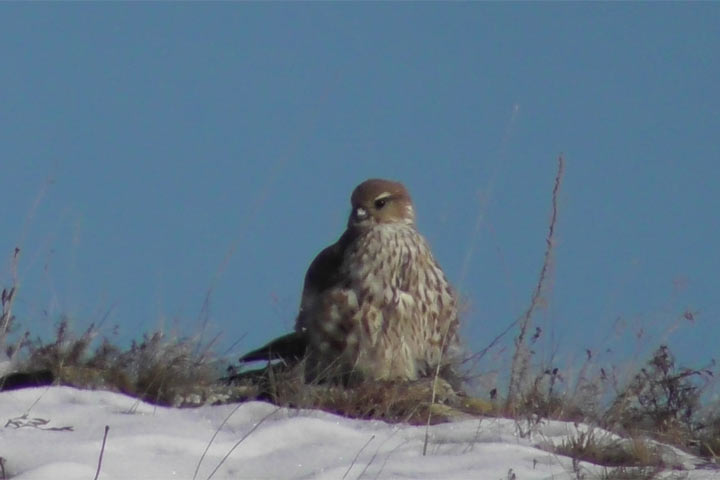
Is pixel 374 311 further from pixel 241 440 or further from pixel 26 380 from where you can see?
pixel 241 440

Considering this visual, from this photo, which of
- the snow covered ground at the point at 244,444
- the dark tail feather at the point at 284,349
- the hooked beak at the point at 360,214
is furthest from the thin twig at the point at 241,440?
the hooked beak at the point at 360,214

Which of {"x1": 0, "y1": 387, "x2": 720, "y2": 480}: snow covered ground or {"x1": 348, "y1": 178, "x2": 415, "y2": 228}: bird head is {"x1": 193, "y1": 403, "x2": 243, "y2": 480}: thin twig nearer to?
{"x1": 0, "y1": 387, "x2": 720, "y2": 480}: snow covered ground

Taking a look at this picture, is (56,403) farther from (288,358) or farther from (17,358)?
(288,358)

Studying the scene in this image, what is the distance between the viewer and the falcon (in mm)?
6199

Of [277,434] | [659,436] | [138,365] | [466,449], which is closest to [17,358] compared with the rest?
[138,365]

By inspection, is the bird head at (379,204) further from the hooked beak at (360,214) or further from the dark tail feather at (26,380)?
the dark tail feather at (26,380)

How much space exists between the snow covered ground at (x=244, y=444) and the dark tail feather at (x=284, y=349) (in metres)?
1.54

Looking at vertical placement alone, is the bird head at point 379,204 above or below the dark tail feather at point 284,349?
above

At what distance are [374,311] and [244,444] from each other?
1.92 m

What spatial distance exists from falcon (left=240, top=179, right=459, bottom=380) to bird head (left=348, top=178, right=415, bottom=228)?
0.03ft

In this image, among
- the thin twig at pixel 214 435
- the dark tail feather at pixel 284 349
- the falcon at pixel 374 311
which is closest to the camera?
the thin twig at pixel 214 435

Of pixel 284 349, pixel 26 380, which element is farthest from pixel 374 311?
pixel 26 380

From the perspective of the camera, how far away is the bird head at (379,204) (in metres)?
6.67

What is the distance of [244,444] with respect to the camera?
4375 mm
